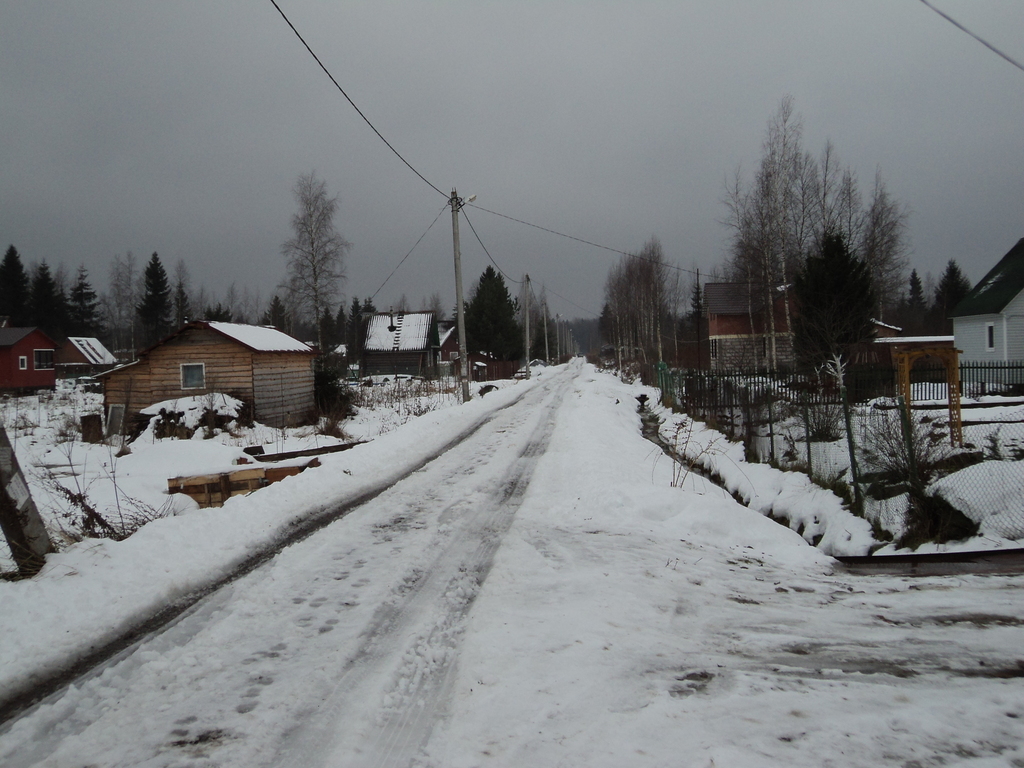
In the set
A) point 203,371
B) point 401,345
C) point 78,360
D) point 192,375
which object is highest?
point 401,345

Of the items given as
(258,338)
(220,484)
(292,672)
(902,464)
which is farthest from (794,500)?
(258,338)

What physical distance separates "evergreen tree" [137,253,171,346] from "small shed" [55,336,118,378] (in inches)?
248

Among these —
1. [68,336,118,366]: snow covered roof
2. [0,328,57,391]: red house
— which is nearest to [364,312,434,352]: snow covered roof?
[0,328,57,391]: red house

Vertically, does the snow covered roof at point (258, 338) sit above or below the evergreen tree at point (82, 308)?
below

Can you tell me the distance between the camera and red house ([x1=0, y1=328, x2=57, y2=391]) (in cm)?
4235

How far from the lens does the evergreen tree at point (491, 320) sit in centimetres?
6125

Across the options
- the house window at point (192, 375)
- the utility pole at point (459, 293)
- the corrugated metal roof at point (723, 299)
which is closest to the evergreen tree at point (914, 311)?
the corrugated metal roof at point (723, 299)

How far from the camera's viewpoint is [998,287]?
27078 millimetres

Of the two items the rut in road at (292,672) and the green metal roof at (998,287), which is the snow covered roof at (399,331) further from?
the rut in road at (292,672)

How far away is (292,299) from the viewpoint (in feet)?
141

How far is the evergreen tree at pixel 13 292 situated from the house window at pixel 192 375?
56878 mm

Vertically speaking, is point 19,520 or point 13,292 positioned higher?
point 13,292

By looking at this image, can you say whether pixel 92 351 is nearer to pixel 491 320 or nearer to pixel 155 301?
pixel 155 301

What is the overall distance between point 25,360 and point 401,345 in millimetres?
28023
